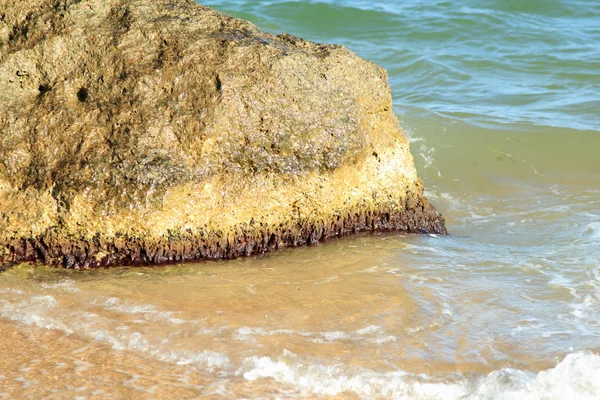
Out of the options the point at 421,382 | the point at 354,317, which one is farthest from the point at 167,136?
the point at 421,382

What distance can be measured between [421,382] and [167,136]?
2.09m

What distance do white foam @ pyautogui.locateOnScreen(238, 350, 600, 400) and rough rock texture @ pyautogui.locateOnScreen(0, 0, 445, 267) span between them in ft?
4.22

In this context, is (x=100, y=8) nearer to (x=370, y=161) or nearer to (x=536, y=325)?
(x=370, y=161)

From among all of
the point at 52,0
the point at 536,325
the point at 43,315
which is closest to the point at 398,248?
the point at 536,325

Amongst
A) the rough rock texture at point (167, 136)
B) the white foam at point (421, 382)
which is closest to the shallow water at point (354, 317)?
the white foam at point (421, 382)

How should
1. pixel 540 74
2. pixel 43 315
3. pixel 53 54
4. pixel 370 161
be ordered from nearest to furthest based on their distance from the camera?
pixel 43 315
pixel 53 54
pixel 370 161
pixel 540 74

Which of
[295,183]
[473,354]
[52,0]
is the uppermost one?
[52,0]

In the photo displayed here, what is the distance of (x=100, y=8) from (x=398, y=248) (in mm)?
2517

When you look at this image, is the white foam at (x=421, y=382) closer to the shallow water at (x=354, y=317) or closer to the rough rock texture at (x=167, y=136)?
the shallow water at (x=354, y=317)

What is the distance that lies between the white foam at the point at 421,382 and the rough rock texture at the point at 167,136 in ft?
4.22

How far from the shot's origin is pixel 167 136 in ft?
14.7

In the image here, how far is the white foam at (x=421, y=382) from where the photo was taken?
3361mm

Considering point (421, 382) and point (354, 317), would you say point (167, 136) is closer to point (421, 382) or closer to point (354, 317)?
point (354, 317)

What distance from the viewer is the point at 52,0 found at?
15.8 feet
